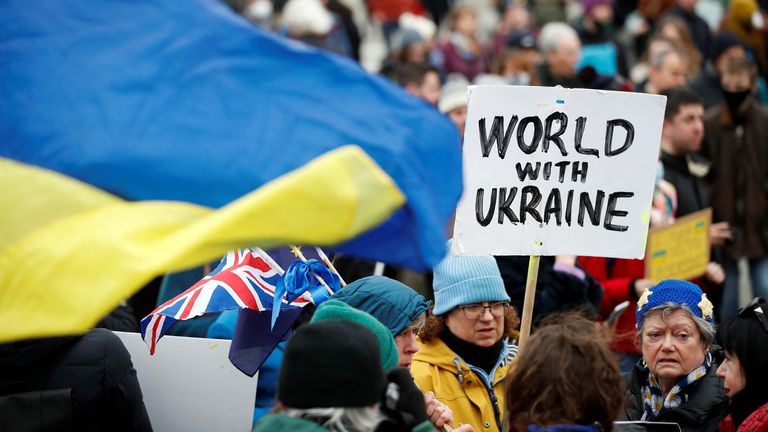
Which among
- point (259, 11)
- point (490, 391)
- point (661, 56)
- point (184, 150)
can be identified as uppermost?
point (259, 11)

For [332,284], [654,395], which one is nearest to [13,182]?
[332,284]

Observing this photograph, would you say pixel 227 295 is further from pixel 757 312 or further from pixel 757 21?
pixel 757 21

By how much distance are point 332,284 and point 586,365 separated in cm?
168

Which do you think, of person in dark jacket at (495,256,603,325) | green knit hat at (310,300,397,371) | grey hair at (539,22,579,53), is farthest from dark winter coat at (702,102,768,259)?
green knit hat at (310,300,397,371)

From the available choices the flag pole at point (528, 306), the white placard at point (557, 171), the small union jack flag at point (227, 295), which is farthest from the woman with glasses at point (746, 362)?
the small union jack flag at point (227, 295)

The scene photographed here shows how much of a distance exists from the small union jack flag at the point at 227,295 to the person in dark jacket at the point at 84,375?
307 millimetres

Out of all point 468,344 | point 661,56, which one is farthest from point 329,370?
point 661,56

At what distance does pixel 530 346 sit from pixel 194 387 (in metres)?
1.60

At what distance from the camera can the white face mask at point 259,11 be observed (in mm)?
14906

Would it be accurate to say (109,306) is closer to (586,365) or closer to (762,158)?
(586,365)

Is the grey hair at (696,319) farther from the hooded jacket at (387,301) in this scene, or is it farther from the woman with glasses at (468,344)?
the hooded jacket at (387,301)

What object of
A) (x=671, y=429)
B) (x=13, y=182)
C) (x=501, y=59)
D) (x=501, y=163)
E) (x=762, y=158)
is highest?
(x=501, y=59)

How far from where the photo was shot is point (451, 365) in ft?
16.6

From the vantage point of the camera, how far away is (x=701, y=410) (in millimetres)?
4879
